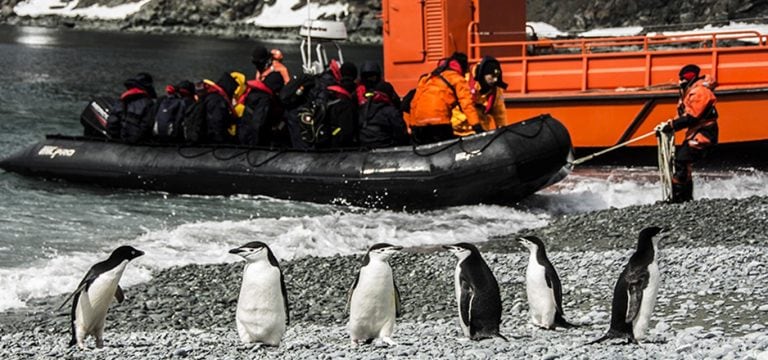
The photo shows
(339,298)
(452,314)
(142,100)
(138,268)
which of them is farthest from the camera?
(142,100)

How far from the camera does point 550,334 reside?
718cm

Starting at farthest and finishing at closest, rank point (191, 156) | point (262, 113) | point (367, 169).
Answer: point (191, 156) → point (262, 113) → point (367, 169)

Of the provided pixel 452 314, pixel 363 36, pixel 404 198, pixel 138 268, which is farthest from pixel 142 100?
pixel 363 36

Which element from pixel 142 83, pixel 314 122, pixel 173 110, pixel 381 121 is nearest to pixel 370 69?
pixel 381 121

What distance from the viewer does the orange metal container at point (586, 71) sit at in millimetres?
14797

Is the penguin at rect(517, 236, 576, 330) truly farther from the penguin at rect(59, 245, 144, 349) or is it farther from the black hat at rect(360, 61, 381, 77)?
the black hat at rect(360, 61, 381, 77)

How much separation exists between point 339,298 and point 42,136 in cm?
1470

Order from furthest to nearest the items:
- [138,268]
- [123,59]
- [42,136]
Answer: [123,59] → [42,136] → [138,268]

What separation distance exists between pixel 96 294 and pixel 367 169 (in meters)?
6.62

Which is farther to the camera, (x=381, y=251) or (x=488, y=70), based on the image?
(x=488, y=70)

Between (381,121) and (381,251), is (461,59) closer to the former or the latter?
(381,121)

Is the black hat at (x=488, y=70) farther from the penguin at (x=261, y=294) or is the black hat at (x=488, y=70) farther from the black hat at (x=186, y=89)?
the penguin at (x=261, y=294)

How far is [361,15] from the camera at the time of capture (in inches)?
2943

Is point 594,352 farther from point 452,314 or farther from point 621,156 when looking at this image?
point 621,156
